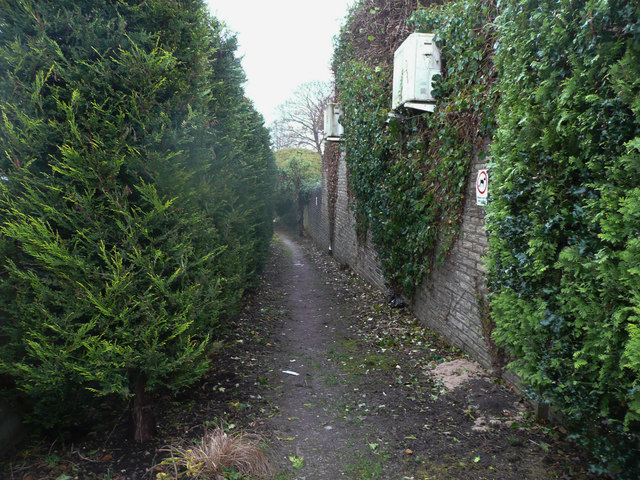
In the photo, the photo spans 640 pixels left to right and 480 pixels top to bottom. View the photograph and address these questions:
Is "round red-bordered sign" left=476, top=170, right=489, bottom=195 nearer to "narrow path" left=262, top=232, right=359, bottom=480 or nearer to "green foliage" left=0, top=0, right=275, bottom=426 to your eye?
"narrow path" left=262, top=232, right=359, bottom=480

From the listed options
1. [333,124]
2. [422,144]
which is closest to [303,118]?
[333,124]

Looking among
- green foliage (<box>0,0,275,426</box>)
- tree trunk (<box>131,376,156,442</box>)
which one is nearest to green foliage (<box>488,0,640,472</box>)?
green foliage (<box>0,0,275,426</box>)

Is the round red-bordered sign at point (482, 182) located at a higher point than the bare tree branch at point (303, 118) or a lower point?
lower

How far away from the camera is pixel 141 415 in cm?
322

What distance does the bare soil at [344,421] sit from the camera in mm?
2879

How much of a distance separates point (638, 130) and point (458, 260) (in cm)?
321

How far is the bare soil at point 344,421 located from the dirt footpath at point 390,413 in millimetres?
12

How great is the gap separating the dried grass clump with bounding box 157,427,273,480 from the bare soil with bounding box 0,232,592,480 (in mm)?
132

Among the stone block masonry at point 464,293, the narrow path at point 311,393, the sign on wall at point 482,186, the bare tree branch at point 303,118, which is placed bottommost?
the narrow path at point 311,393

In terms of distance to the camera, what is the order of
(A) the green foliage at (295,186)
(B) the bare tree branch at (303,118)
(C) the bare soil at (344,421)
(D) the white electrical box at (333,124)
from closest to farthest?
(C) the bare soil at (344,421), (D) the white electrical box at (333,124), (A) the green foliage at (295,186), (B) the bare tree branch at (303,118)

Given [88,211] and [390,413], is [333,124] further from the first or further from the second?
[88,211]

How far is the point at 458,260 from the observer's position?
509 centimetres

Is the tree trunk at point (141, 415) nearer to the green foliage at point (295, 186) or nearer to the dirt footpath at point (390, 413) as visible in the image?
the dirt footpath at point (390, 413)

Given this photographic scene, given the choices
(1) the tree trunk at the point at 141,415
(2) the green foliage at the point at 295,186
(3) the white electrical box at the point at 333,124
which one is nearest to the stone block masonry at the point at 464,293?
(1) the tree trunk at the point at 141,415
